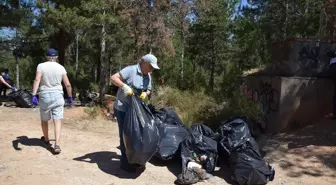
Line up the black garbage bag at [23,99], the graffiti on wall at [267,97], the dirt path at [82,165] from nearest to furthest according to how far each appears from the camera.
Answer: the dirt path at [82,165]
the graffiti on wall at [267,97]
the black garbage bag at [23,99]

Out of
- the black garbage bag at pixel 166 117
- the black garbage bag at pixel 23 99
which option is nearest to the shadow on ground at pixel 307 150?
the black garbage bag at pixel 166 117

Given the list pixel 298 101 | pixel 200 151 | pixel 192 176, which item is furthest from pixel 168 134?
pixel 298 101

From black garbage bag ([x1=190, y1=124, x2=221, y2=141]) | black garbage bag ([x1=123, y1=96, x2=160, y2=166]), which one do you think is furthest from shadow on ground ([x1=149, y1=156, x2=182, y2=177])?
black garbage bag ([x1=123, y1=96, x2=160, y2=166])

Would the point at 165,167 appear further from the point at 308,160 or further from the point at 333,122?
the point at 333,122

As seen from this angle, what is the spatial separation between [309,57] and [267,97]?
1192mm

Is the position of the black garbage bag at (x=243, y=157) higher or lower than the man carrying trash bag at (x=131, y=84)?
lower

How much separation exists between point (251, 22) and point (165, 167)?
23638 mm

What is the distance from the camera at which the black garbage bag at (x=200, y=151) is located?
4559 millimetres

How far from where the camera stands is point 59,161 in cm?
464

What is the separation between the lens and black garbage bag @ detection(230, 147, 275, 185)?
165 inches

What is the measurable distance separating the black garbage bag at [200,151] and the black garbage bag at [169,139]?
16cm

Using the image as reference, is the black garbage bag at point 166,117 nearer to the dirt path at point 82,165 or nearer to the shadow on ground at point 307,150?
the dirt path at point 82,165

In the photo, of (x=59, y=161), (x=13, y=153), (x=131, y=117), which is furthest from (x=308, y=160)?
(x=13, y=153)

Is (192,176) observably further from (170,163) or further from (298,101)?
(298,101)
